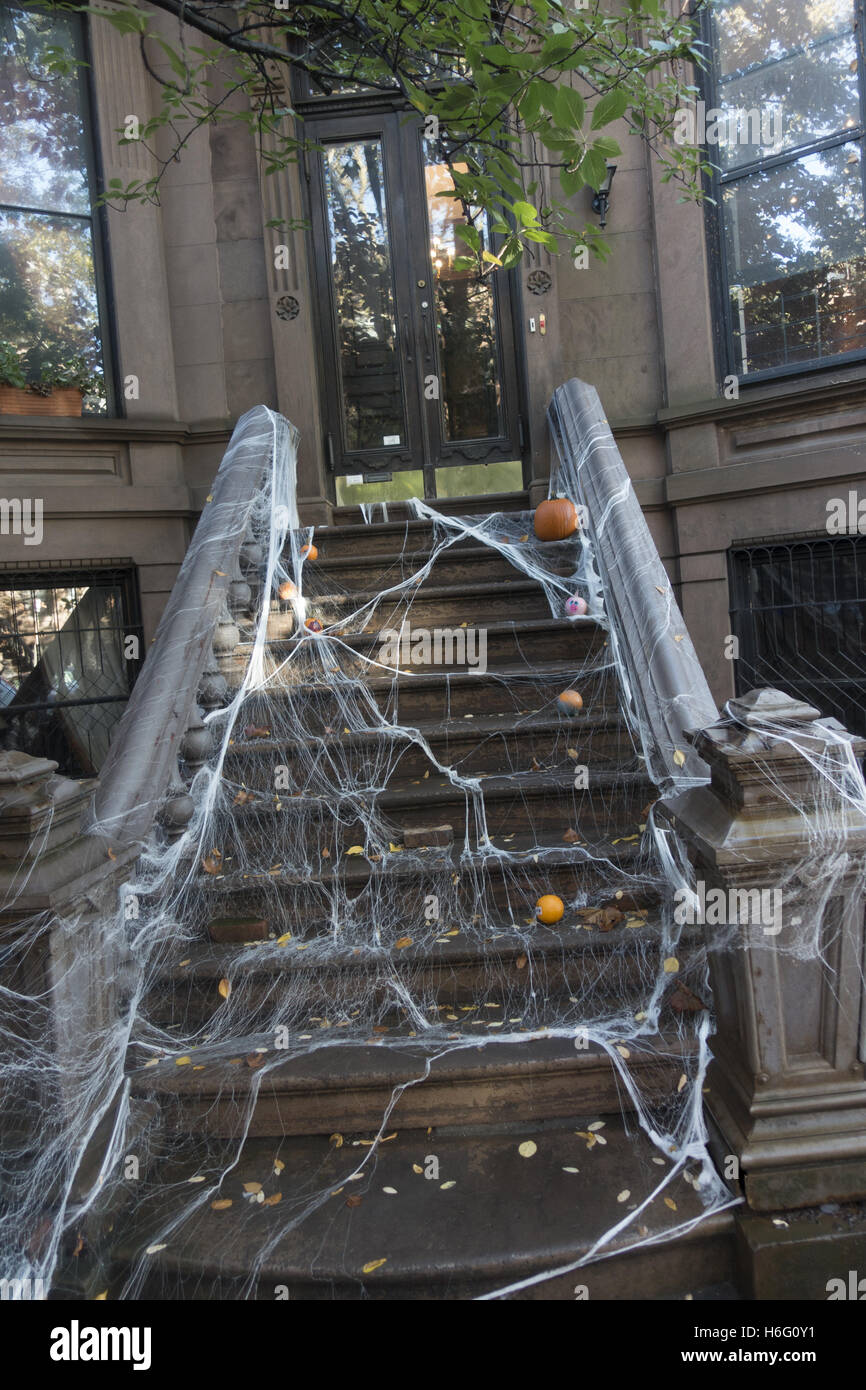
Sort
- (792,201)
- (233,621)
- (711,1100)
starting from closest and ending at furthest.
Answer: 1. (711,1100)
2. (233,621)
3. (792,201)

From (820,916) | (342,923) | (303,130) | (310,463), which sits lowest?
(342,923)

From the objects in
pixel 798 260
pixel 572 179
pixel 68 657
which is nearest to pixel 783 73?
pixel 798 260

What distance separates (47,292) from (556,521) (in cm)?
469

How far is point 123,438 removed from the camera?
21.0 feet

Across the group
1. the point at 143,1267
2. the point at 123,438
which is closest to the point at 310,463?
the point at 123,438

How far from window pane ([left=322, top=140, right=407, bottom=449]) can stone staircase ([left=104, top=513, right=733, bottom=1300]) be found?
3.80 metres

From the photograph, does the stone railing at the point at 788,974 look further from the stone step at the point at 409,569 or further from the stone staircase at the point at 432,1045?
the stone step at the point at 409,569

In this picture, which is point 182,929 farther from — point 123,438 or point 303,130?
point 303,130

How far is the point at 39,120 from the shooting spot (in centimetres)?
637

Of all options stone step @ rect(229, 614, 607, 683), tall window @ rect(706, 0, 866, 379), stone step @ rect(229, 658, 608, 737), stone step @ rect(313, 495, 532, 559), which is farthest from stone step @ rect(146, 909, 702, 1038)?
tall window @ rect(706, 0, 866, 379)

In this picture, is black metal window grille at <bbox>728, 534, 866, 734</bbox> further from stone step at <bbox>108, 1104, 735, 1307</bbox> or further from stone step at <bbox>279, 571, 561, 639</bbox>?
stone step at <bbox>108, 1104, 735, 1307</bbox>

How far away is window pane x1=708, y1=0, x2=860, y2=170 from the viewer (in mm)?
5949

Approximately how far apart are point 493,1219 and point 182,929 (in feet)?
5.06

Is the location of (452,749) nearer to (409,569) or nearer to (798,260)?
(409,569)
